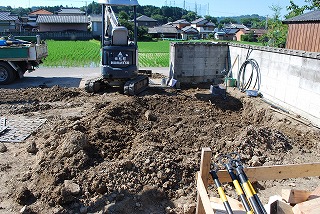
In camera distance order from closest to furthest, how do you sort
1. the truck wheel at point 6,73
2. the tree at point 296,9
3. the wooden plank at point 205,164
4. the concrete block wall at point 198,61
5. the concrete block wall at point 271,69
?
the wooden plank at point 205,164, the concrete block wall at point 271,69, the concrete block wall at point 198,61, the truck wheel at point 6,73, the tree at point 296,9

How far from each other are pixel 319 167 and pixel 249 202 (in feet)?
4.68

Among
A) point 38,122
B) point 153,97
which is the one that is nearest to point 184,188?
point 38,122

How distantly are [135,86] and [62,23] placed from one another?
2019 inches

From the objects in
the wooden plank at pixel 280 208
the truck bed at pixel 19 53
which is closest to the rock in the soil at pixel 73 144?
the wooden plank at pixel 280 208

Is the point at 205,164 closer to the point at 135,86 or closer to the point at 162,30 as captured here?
the point at 135,86

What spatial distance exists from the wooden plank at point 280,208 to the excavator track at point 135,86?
8.00m

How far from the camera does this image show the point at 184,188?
18.4ft

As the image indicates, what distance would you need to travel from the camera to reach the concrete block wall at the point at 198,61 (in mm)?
13422

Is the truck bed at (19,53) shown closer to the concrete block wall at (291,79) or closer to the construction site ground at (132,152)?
the construction site ground at (132,152)

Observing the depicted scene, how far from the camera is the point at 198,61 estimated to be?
542 inches

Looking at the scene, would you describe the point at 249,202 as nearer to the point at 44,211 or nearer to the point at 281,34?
the point at 44,211

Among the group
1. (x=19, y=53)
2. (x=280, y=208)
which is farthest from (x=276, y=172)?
(x=19, y=53)

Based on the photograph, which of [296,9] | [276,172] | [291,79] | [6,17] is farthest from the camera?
[6,17]

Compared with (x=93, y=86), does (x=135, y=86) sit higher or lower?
higher
